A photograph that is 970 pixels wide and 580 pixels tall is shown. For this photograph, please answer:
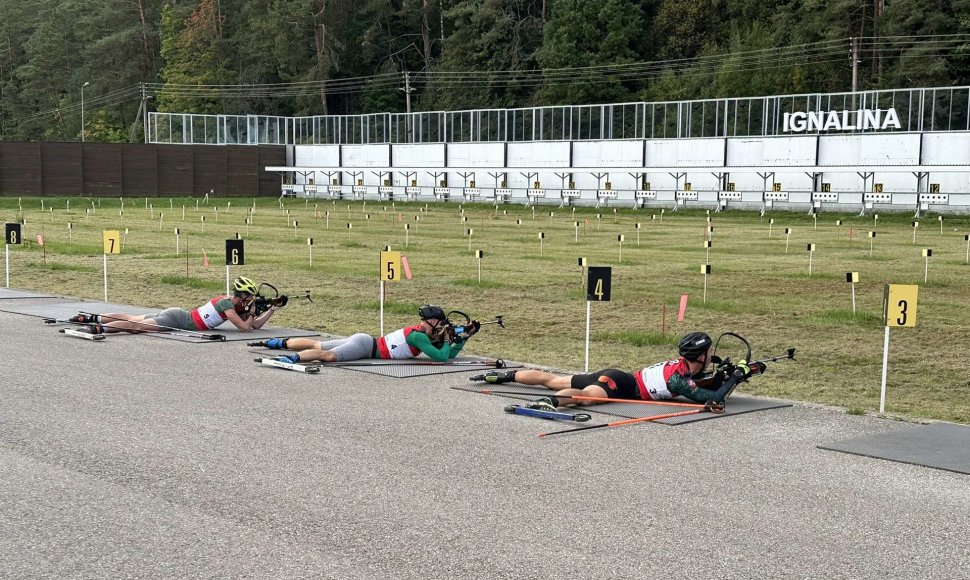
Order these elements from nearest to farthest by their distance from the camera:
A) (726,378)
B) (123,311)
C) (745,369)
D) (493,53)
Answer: (745,369), (726,378), (123,311), (493,53)

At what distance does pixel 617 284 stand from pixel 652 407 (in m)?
13.6

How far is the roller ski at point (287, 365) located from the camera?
13555 mm

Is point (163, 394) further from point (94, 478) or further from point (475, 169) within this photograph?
point (475, 169)

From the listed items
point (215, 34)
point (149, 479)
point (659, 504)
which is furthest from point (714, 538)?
point (215, 34)

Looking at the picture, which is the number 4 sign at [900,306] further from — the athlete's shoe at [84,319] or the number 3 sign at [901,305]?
the athlete's shoe at [84,319]

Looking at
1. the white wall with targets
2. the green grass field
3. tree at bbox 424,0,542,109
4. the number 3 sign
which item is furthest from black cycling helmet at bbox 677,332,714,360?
tree at bbox 424,0,542,109

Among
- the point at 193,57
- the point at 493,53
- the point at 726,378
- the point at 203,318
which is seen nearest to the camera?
the point at 726,378

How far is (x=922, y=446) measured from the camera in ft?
32.8

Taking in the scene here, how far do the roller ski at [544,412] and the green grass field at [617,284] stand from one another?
9.99 feet

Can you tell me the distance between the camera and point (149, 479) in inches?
339

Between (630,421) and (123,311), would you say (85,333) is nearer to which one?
(123,311)

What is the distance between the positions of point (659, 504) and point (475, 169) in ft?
235

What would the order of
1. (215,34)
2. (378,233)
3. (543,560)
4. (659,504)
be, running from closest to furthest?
(543,560) < (659,504) < (378,233) < (215,34)

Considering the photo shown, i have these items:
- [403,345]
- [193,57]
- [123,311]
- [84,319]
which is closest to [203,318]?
[84,319]
